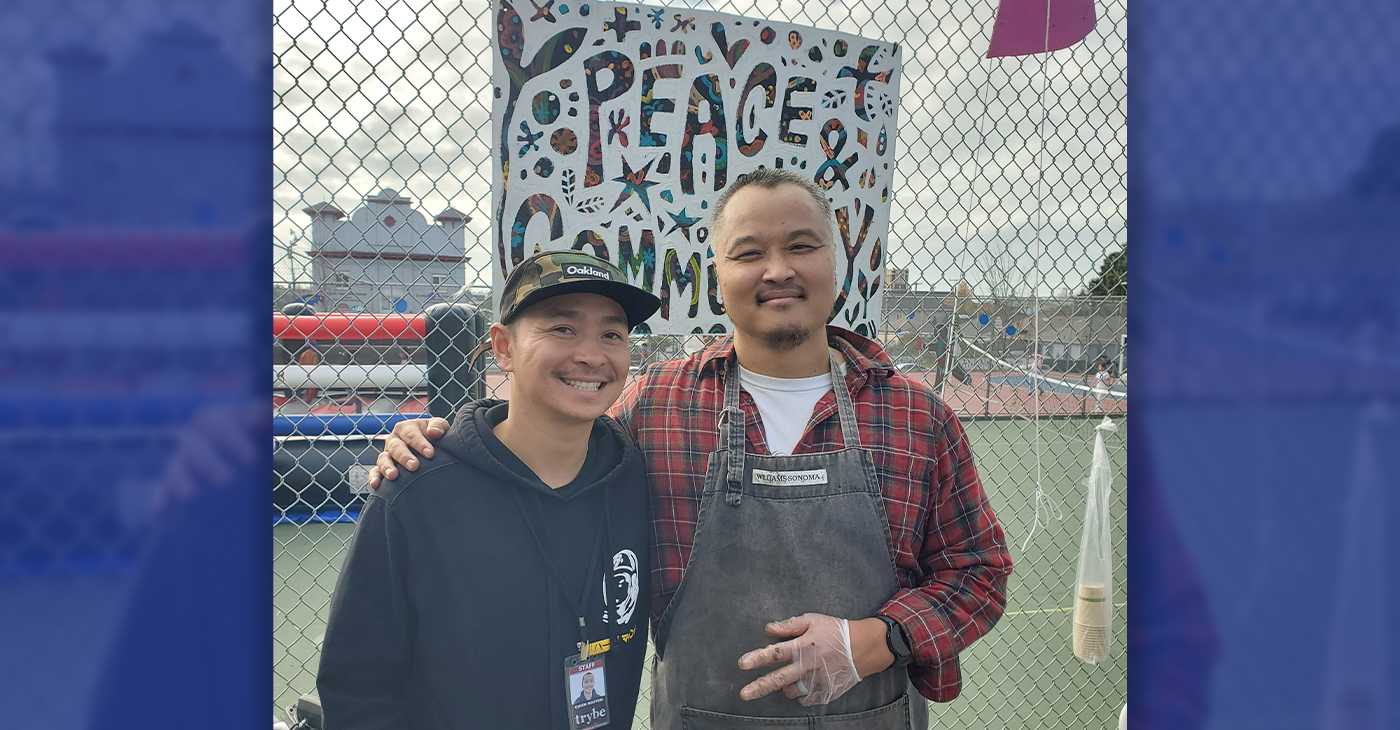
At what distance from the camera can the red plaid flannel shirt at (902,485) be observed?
163cm

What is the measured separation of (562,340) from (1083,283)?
2610mm

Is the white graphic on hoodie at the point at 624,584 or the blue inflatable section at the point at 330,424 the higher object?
the white graphic on hoodie at the point at 624,584

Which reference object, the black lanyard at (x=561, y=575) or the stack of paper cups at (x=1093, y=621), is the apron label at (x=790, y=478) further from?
the stack of paper cups at (x=1093, y=621)

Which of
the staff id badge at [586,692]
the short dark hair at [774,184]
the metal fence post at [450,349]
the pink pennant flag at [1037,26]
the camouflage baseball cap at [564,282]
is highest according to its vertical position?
the pink pennant flag at [1037,26]

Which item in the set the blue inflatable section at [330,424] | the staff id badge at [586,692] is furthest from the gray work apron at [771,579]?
the blue inflatable section at [330,424]

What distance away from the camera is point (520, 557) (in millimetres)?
1435

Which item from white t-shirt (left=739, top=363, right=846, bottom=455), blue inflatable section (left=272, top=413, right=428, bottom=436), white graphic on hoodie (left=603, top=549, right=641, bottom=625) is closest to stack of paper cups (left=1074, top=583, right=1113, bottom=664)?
white t-shirt (left=739, top=363, right=846, bottom=455)

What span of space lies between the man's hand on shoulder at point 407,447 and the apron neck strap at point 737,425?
0.65m

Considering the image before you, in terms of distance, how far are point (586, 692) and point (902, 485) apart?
85 cm

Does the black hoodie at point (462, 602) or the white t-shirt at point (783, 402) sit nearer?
the black hoodie at point (462, 602)

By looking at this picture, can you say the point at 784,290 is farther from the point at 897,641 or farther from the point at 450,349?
the point at 450,349

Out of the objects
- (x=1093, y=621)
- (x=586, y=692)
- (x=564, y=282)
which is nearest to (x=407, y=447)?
(x=564, y=282)
